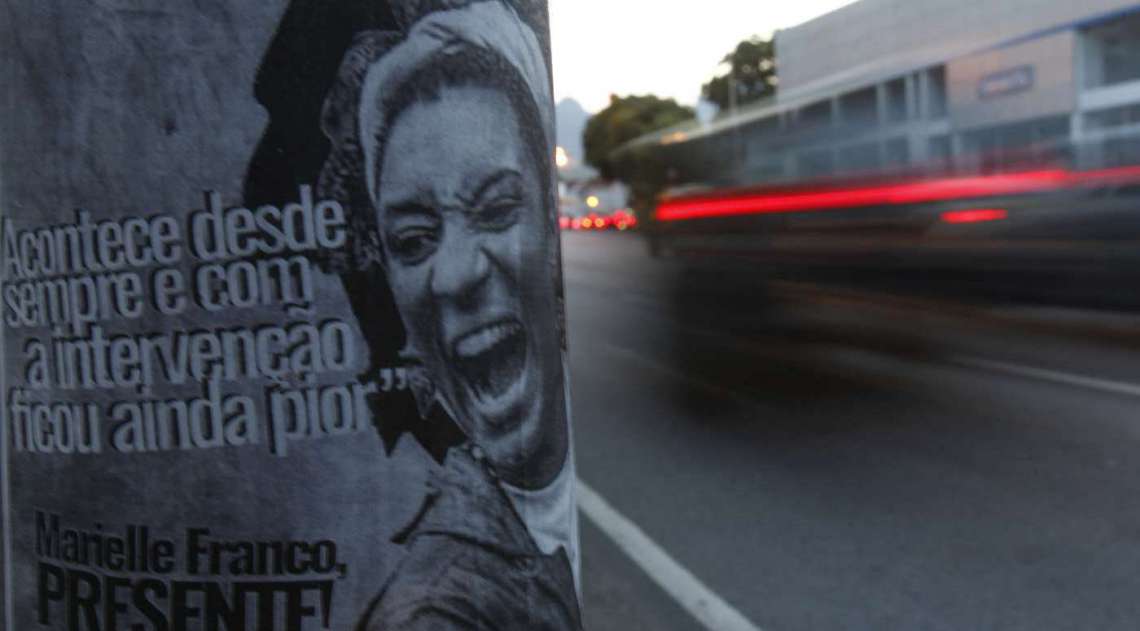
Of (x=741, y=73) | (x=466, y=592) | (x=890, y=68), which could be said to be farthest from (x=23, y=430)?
(x=741, y=73)

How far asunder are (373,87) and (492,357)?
550 mm

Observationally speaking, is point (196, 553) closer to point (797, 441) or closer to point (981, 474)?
point (981, 474)

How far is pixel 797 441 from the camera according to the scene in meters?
9.27

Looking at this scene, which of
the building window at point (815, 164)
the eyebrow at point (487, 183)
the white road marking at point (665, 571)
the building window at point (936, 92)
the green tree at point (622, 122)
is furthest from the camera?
the green tree at point (622, 122)

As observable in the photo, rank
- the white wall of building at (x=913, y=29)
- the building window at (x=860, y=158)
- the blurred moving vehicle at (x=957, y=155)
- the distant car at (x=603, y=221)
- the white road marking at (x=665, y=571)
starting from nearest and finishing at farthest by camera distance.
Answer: the white road marking at (x=665, y=571), the blurred moving vehicle at (x=957, y=155), the white wall of building at (x=913, y=29), the building window at (x=860, y=158), the distant car at (x=603, y=221)

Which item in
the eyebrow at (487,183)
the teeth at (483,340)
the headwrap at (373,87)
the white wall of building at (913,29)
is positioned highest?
the white wall of building at (913,29)

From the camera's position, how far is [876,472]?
26.6 ft

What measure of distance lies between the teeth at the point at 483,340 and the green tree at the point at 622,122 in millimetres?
48195

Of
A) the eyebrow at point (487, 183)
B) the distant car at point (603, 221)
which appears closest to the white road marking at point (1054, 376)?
the eyebrow at point (487, 183)

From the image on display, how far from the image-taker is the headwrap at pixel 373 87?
2.34 metres

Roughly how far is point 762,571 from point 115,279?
14.0 ft

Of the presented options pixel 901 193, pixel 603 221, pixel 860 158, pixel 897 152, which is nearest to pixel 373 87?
pixel 901 193

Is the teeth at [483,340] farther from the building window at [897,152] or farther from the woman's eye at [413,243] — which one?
the building window at [897,152]

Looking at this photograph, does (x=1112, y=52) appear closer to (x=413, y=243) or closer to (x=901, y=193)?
(x=901, y=193)
